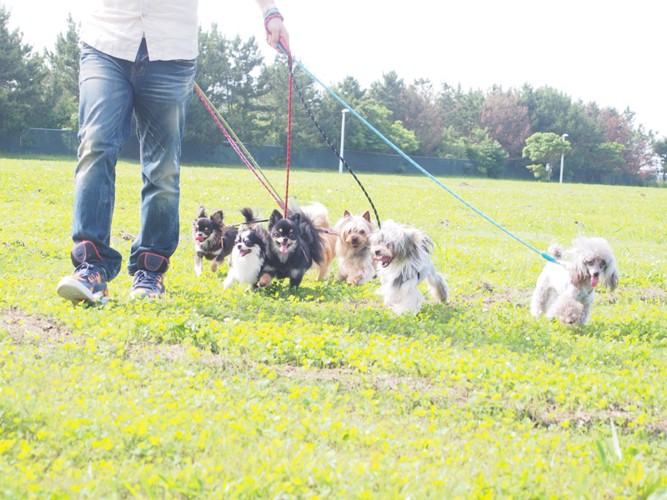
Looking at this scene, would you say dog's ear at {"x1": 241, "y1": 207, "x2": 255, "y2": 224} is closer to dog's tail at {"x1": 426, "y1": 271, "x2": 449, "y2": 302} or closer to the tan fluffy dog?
the tan fluffy dog

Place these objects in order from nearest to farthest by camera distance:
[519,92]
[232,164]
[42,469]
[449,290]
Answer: [42,469] < [449,290] < [232,164] < [519,92]

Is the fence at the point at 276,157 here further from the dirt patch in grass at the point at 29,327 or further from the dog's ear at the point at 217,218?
the dirt patch in grass at the point at 29,327

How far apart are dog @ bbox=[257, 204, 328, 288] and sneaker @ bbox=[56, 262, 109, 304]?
2036 mm

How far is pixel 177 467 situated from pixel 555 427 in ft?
6.13

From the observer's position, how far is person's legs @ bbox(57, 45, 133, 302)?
5188mm

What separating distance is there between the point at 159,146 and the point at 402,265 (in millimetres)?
2466

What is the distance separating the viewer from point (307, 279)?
855cm

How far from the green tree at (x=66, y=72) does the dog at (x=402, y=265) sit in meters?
47.6

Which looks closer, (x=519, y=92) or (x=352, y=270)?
(x=352, y=270)

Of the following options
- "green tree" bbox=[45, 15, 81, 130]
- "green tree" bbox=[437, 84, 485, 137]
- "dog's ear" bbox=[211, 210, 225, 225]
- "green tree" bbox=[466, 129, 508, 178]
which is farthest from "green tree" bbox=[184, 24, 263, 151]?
"dog's ear" bbox=[211, 210, 225, 225]

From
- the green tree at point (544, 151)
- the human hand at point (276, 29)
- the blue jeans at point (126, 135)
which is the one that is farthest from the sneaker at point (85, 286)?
the green tree at point (544, 151)

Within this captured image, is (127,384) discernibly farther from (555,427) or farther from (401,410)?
(555,427)

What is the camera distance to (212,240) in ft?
27.9

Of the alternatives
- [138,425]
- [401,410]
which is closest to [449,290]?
[401,410]
